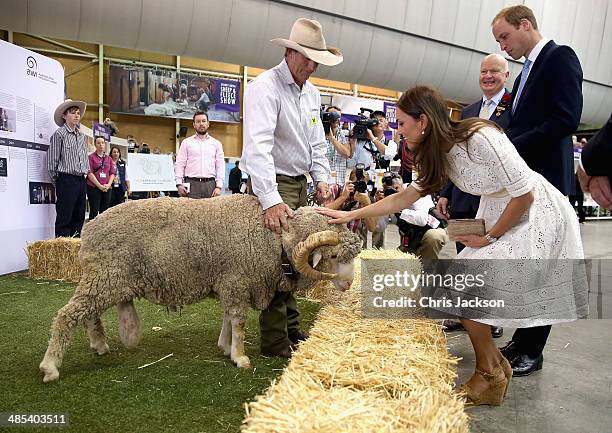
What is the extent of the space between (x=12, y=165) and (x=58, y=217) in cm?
83

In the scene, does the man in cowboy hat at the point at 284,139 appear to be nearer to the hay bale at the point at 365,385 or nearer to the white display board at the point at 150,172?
the hay bale at the point at 365,385

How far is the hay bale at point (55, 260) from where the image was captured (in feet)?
16.7

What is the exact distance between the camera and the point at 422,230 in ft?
14.2

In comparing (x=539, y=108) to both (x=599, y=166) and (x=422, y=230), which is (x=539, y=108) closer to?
(x=599, y=166)

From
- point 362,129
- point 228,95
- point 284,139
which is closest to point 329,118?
point 362,129

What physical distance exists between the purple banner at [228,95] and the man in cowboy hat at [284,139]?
12949 mm

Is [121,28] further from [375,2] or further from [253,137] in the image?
[253,137]

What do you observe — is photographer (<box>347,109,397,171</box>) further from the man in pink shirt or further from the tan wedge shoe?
the tan wedge shoe

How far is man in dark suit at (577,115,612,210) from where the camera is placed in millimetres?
1360

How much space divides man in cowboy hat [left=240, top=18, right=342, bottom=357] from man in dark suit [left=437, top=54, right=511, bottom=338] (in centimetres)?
89

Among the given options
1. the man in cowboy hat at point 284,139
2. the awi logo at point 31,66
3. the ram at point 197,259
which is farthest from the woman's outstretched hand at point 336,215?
the awi logo at point 31,66

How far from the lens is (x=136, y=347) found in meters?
3.09

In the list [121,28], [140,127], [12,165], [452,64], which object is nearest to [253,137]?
[12,165]

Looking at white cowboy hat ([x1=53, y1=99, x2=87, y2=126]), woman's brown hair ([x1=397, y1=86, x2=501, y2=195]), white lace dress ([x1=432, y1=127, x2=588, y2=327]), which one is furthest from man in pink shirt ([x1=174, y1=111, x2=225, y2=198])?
white lace dress ([x1=432, y1=127, x2=588, y2=327])
